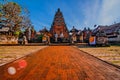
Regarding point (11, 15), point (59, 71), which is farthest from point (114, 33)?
point (59, 71)

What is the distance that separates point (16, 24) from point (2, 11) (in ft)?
15.9

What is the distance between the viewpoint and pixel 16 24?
41000 mm

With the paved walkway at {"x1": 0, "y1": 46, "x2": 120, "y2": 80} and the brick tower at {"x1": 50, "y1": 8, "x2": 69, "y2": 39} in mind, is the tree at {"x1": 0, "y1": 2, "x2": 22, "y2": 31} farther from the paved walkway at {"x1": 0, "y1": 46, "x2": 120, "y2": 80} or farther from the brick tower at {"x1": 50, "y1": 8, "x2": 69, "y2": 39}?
the paved walkway at {"x1": 0, "y1": 46, "x2": 120, "y2": 80}

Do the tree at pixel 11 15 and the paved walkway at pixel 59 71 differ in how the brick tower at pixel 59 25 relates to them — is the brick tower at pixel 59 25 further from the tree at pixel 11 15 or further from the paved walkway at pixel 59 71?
the paved walkway at pixel 59 71

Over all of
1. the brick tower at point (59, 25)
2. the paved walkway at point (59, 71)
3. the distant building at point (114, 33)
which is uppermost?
the brick tower at point (59, 25)

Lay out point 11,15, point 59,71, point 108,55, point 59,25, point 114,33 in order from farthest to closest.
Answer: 1. point 59,25
2. point 114,33
3. point 11,15
4. point 108,55
5. point 59,71

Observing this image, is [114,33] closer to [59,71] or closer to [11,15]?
[11,15]

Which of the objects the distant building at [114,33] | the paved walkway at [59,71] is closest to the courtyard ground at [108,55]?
the paved walkway at [59,71]

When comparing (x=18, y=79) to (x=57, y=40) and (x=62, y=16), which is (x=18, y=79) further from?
(x=62, y=16)

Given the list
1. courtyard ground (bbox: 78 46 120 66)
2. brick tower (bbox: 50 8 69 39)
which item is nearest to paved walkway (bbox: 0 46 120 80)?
courtyard ground (bbox: 78 46 120 66)

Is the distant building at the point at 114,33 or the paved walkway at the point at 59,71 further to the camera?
the distant building at the point at 114,33

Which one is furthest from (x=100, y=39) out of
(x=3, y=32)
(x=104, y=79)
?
(x=3, y=32)

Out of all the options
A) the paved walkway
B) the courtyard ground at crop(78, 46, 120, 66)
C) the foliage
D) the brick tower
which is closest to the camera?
the paved walkway

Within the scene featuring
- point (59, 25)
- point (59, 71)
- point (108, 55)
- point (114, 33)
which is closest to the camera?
point (59, 71)
